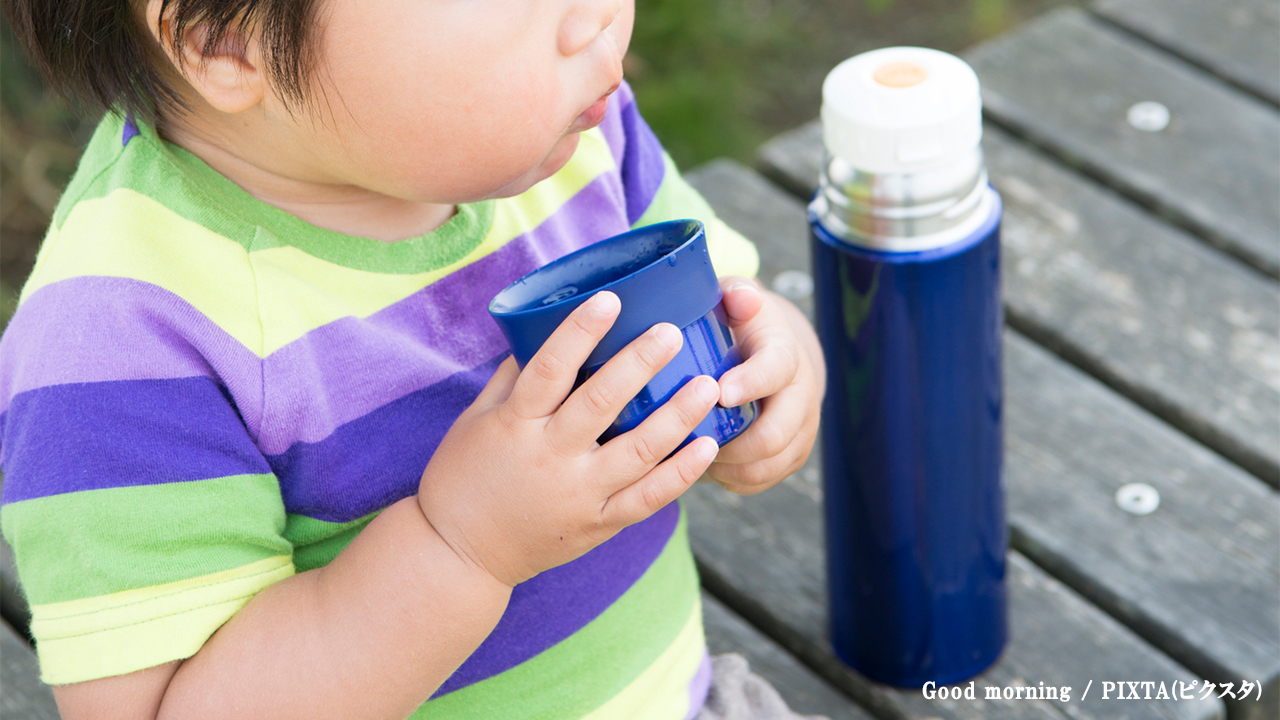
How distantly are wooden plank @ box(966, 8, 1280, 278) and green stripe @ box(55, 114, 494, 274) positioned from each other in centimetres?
100

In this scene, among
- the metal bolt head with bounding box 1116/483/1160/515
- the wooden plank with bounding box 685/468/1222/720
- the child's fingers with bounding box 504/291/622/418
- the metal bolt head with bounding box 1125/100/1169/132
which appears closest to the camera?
the child's fingers with bounding box 504/291/622/418

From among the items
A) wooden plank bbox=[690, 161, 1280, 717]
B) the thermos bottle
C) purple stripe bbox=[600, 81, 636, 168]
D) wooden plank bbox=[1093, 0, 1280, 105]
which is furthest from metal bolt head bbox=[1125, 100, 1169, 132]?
purple stripe bbox=[600, 81, 636, 168]

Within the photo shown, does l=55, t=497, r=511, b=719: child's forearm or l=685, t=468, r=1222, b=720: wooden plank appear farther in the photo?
l=685, t=468, r=1222, b=720: wooden plank

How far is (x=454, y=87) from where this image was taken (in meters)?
0.75

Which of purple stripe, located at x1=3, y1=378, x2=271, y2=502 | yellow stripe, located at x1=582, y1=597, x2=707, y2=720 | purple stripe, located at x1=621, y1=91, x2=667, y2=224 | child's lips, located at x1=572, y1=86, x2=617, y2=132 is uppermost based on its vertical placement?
child's lips, located at x1=572, y1=86, x2=617, y2=132

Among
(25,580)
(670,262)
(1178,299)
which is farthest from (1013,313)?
(25,580)

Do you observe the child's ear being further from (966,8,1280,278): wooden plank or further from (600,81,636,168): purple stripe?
(966,8,1280,278): wooden plank

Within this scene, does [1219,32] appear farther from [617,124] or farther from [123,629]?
[123,629]

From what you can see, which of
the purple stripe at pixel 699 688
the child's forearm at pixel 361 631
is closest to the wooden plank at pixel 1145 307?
the purple stripe at pixel 699 688

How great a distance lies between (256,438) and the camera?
0.80 metres

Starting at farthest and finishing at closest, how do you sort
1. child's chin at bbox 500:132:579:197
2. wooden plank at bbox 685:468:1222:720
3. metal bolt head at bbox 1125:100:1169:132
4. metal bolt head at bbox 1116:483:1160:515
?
metal bolt head at bbox 1125:100:1169:132
metal bolt head at bbox 1116:483:1160:515
wooden plank at bbox 685:468:1222:720
child's chin at bbox 500:132:579:197

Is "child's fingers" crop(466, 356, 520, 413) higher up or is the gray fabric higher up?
"child's fingers" crop(466, 356, 520, 413)

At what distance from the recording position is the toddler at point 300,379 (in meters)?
0.73

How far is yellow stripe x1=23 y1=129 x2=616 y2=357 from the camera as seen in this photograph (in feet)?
2.55
